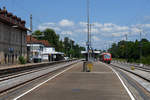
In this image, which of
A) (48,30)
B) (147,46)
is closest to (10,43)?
(147,46)

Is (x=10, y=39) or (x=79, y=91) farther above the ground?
(x=10, y=39)

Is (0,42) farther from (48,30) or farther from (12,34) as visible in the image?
(48,30)

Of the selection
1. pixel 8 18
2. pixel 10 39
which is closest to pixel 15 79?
pixel 10 39

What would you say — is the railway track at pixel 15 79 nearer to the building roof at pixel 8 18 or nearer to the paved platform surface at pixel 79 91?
the paved platform surface at pixel 79 91

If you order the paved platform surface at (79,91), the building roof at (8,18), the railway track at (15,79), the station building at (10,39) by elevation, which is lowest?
the paved platform surface at (79,91)

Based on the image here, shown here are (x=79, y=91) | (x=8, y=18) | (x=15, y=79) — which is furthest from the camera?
(x=8, y=18)

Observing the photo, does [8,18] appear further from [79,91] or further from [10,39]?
[79,91]

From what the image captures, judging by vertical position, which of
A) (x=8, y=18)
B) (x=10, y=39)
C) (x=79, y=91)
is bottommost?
(x=79, y=91)

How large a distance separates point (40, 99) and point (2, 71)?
16.2 meters

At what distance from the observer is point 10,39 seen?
57.2m

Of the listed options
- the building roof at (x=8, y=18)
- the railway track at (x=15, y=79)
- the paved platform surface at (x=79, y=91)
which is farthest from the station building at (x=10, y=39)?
the paved platform surface at (x=79, y=91)

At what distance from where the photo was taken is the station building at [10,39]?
52156 mm

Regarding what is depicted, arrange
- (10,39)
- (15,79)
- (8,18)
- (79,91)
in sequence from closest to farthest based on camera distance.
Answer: (79,91)
(15,79)
(10,39)
(8,18)

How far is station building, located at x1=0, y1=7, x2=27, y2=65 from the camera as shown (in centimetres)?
5216
